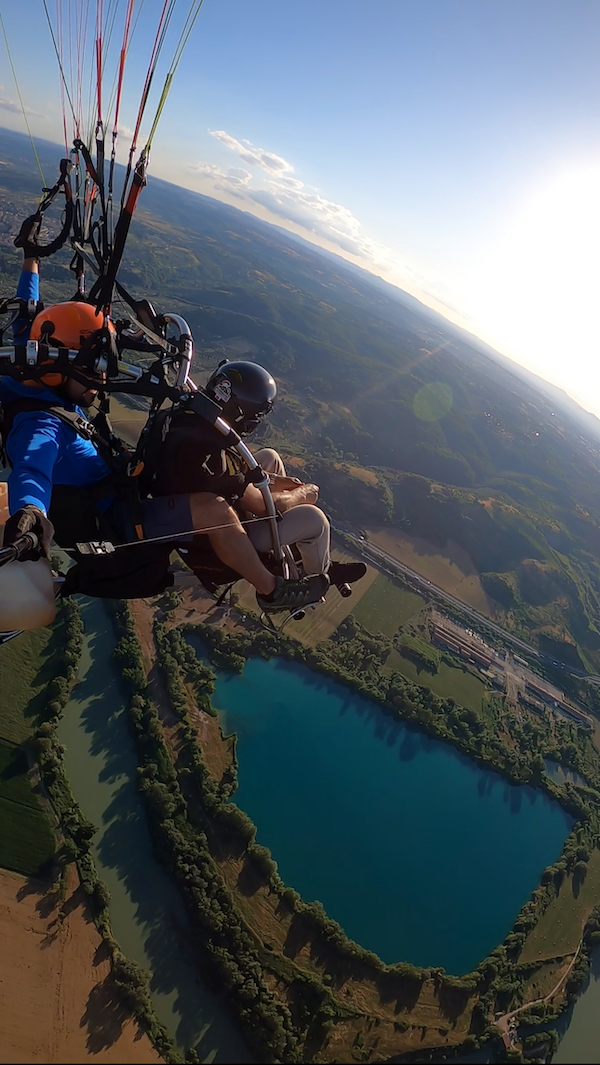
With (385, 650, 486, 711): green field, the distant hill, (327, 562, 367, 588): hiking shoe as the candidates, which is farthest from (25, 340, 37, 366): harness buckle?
the distant hill

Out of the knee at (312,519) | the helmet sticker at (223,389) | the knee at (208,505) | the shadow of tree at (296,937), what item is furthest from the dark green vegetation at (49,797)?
the helmet sticker at (223,389)

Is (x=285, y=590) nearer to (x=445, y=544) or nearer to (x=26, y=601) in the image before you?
(x=26, y=601)

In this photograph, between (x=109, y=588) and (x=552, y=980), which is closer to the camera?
(x=109, y=588)

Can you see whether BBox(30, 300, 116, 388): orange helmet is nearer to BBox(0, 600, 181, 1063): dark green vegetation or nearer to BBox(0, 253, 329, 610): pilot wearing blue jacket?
→ BBox(0, 253, 329, 610): pilot wearing blue jacket

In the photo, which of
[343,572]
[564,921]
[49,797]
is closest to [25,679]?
[49,797]

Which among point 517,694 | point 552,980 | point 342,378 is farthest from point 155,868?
point 342,378

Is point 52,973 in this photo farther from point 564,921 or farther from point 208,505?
point 564,921
